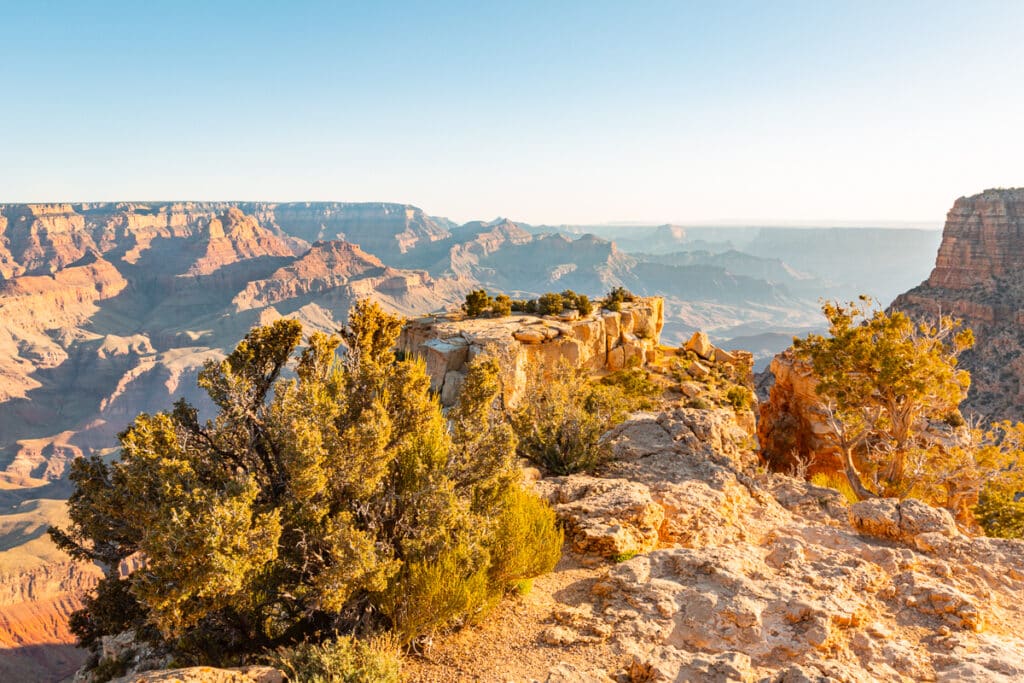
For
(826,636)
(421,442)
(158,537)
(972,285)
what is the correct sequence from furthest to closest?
(972,285) < (421,442) < (826,636) < (158,537)

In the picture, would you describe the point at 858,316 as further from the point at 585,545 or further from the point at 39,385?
the point at 39,385

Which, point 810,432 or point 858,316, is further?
point 810,432

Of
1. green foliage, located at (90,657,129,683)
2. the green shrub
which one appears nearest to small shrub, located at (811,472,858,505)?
the green shrub

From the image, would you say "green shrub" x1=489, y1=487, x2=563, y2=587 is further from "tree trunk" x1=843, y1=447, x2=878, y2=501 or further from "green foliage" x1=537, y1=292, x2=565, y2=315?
"green foliage" x1=537, y1=292, x2=565, y2=315

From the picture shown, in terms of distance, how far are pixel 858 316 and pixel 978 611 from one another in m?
11.2

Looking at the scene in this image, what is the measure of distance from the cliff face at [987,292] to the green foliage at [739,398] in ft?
124

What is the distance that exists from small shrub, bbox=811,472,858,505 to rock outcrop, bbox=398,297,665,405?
10.8 metres

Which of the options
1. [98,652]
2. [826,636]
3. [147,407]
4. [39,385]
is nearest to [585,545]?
[826,636]

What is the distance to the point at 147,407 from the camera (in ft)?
481

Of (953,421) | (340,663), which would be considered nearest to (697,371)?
(953,421)

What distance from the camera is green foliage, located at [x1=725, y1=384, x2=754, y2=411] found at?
2392cm

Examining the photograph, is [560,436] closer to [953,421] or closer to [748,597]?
[748,597]

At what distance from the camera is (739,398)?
2433 cm

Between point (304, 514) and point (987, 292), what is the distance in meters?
83.8
